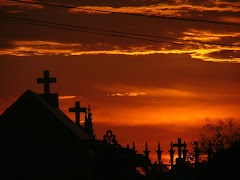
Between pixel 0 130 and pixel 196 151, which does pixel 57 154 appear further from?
pixel 196 151

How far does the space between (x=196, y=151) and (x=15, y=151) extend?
148ft

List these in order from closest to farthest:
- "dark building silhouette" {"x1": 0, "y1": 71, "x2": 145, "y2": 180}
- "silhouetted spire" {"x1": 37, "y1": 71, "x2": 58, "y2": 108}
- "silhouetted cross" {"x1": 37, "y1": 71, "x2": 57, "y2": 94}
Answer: "dark building silhouette" {"x1": 0, "y1": 71, "x2": 145, "y2": 180} < "silhouetted spire" {"x1": 37, "y1": 71, "x2": 58, "y2": 108} < "silhouetted cross" {"x1": 37, "y1": 71, "x2": 57, "y2": 94}

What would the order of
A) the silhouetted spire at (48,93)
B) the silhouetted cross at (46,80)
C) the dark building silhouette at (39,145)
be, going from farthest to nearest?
the silhouetted cross at (46,80) → the silhouetted spire at (48,93) → the dark building silhouette at (39,145)

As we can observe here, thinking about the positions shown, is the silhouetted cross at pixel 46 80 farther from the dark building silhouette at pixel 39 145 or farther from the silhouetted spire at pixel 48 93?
the dark building silhouette at pixel 39 145

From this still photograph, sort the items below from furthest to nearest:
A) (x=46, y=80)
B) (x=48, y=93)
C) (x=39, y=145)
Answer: (x=46, y=80) → (x=48, y=93) → (x=39, y=145)

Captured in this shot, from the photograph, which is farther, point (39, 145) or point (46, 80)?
point (46, 80)

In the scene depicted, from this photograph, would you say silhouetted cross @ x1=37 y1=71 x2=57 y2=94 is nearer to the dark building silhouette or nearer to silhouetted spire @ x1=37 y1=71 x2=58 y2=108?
silhouetted spire @ x1=37 y1=71 x2=58 y2=108

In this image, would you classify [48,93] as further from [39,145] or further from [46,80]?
[39,145]

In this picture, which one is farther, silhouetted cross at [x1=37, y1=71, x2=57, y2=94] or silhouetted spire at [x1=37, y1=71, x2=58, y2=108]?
silhouetted cross at [x1=37, y1=71, x2=57, y2=94]

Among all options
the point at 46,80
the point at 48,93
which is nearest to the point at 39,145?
the point at 48,93

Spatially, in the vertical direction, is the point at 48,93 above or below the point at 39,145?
above

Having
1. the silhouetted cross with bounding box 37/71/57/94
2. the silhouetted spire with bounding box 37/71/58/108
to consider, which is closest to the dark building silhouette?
the silhouetted spire with bounding box 37/71/58/108

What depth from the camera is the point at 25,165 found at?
106ft

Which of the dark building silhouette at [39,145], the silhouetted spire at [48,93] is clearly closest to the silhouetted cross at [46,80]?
the silhouetted spire at [48,93]
